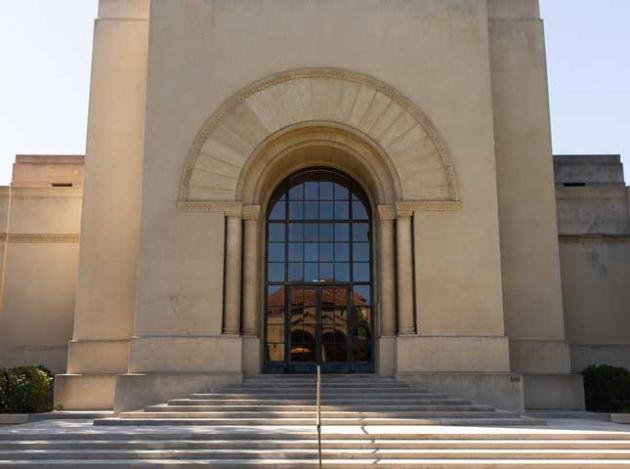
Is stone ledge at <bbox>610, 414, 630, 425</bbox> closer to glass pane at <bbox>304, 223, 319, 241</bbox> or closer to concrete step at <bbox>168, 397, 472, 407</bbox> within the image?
concrete step at <bbox>168, 397, 472, 407</bbox>

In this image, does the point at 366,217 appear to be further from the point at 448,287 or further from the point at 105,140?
the point at 105,140

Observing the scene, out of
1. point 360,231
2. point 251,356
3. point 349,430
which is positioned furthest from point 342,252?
point 349,430

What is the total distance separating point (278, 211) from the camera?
848 inches

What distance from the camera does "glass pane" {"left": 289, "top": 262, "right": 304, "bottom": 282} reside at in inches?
826

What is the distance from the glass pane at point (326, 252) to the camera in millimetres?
21141

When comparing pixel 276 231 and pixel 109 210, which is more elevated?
pixel 109 210

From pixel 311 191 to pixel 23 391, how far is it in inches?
381

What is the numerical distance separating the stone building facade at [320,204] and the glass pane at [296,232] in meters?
0.05

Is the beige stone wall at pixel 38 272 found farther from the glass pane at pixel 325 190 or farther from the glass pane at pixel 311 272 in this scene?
the glass pane at pixel 325 190

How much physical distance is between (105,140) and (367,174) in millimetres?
7846

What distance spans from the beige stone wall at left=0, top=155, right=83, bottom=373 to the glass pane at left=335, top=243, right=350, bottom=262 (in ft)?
29.0

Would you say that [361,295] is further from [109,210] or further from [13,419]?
[13,419]


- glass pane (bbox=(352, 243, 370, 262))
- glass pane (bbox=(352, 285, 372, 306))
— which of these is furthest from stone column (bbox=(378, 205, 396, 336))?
glass pane (bbox=(352, 243, 370, 262))

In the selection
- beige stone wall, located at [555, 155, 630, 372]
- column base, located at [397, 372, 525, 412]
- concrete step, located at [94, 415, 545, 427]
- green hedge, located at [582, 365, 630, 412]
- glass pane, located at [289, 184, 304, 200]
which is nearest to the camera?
concrete step, located at [94, 415, 545, 427]
